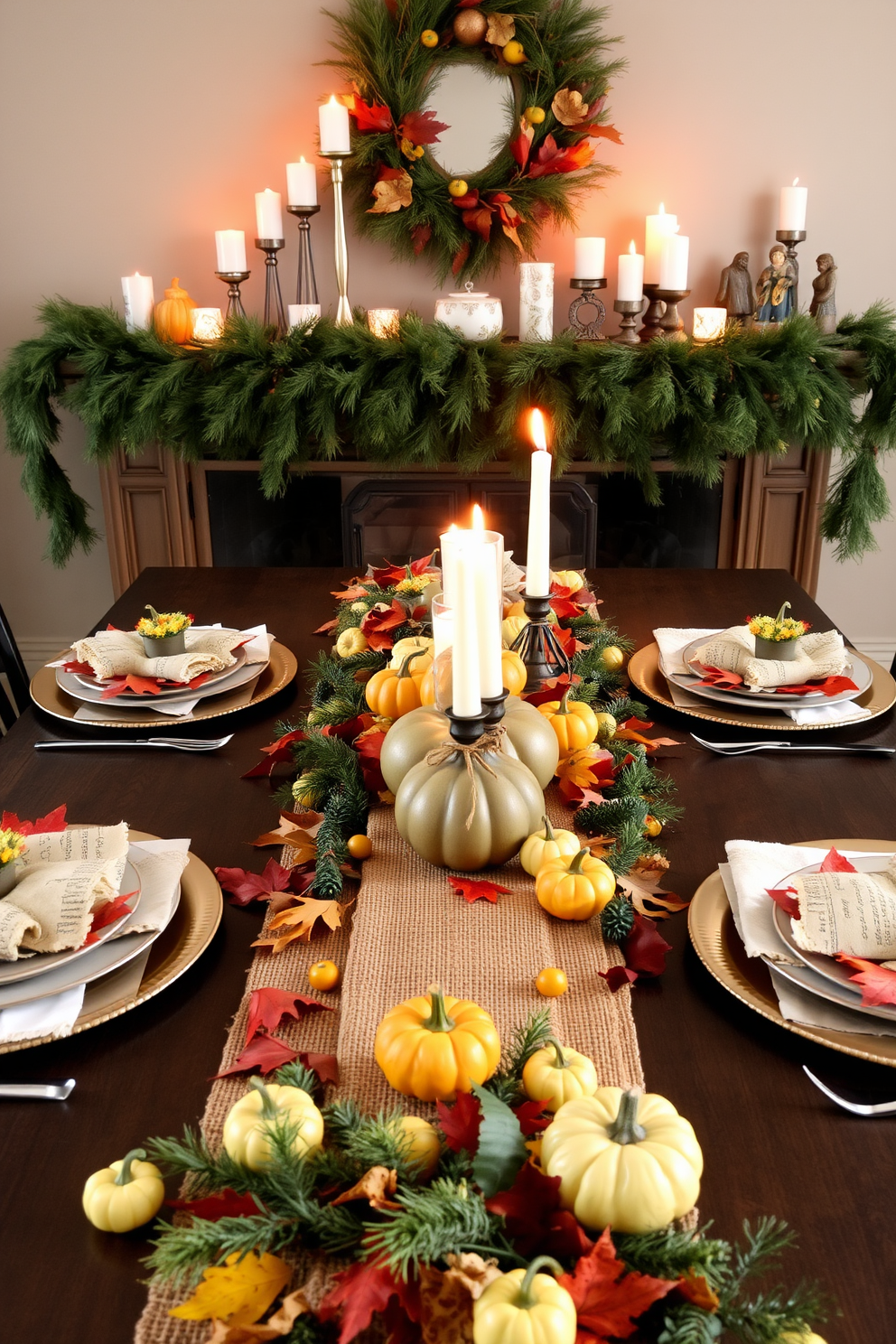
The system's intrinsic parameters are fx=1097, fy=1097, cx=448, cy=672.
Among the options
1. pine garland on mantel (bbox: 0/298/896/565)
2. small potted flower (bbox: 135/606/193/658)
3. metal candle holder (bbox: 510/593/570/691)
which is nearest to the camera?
metal candle holder (bbox: 510/593/570/691)

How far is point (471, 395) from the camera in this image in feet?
8.66

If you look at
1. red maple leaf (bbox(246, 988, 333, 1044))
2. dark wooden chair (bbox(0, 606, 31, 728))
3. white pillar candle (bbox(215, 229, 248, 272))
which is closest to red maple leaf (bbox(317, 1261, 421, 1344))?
red maple leaf (bbox(246, 988, 333, 1044))

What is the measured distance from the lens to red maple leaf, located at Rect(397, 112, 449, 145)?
297cm

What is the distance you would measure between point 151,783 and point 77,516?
2062 mm

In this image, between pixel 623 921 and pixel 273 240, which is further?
pixel 273 240

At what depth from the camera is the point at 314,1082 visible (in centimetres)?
72

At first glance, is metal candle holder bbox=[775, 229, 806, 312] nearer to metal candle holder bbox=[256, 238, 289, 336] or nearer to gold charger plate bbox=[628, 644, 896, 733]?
metal candle holder bbox=[256, 238, 289, 336]

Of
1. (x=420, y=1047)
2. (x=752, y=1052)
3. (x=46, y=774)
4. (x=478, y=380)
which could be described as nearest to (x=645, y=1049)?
(x=752, y=1052)

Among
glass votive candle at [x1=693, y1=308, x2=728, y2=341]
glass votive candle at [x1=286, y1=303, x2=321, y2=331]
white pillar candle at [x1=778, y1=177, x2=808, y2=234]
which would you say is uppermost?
white pillar candle at [x1=778, y1=177, x2=808, y2=234]

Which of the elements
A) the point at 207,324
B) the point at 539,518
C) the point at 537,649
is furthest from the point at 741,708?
the point at 207,324

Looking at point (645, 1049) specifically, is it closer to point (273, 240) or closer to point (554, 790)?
point (554, 790)

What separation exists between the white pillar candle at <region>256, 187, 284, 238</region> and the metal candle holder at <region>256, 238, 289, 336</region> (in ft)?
0.06

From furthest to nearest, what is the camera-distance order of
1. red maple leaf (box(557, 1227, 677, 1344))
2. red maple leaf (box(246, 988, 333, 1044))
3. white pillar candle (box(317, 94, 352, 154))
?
white pillar candle (box(317, 94, 352, 154)) < red maple leaf (box(246, 988, 333, 1044)) < red maple leaf (box(557, 1227, 677, 1344))

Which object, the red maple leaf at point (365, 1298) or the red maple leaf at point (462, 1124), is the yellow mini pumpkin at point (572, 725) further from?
the red maple leaf at point (365, 1298)
